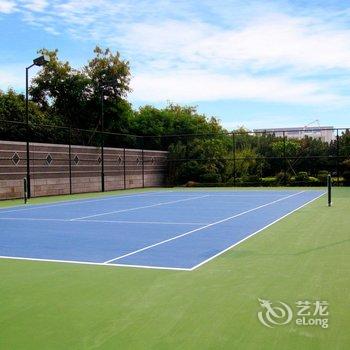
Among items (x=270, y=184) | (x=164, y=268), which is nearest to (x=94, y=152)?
(x=270, y=184)

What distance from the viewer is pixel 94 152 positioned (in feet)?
92.7

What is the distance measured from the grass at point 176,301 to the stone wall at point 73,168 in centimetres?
1533

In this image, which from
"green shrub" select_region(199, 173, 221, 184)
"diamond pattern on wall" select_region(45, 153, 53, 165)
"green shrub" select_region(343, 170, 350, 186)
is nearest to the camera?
"diamond pattern on wall" select_region(45, 153, 53, 165)

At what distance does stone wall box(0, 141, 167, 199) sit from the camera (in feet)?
72.3

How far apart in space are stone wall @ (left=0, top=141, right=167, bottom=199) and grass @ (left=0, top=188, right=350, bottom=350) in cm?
1533

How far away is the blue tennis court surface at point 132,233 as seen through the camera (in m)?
7.73

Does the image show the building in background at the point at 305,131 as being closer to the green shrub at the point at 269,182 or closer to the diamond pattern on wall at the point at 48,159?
the green shrub at the point at 269,182

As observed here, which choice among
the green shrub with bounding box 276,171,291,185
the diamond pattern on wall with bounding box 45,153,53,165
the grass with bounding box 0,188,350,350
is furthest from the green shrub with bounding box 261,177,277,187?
the grass with bounding box 0,188,350,350

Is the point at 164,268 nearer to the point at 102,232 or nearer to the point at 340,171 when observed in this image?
the point at 102,232

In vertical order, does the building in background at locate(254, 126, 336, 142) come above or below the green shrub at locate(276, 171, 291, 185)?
above

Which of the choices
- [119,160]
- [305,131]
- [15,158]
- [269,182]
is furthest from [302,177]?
[15,158]

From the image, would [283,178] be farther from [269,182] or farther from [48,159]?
[48,159]

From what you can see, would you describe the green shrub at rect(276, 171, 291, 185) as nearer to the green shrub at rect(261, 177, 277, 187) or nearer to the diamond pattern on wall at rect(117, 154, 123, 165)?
the green shrub at rect(261, 177, 277, 187)

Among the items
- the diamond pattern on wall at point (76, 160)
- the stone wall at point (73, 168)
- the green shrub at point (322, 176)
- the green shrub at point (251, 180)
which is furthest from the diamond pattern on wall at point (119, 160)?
the green shrub at point (322, 176)
